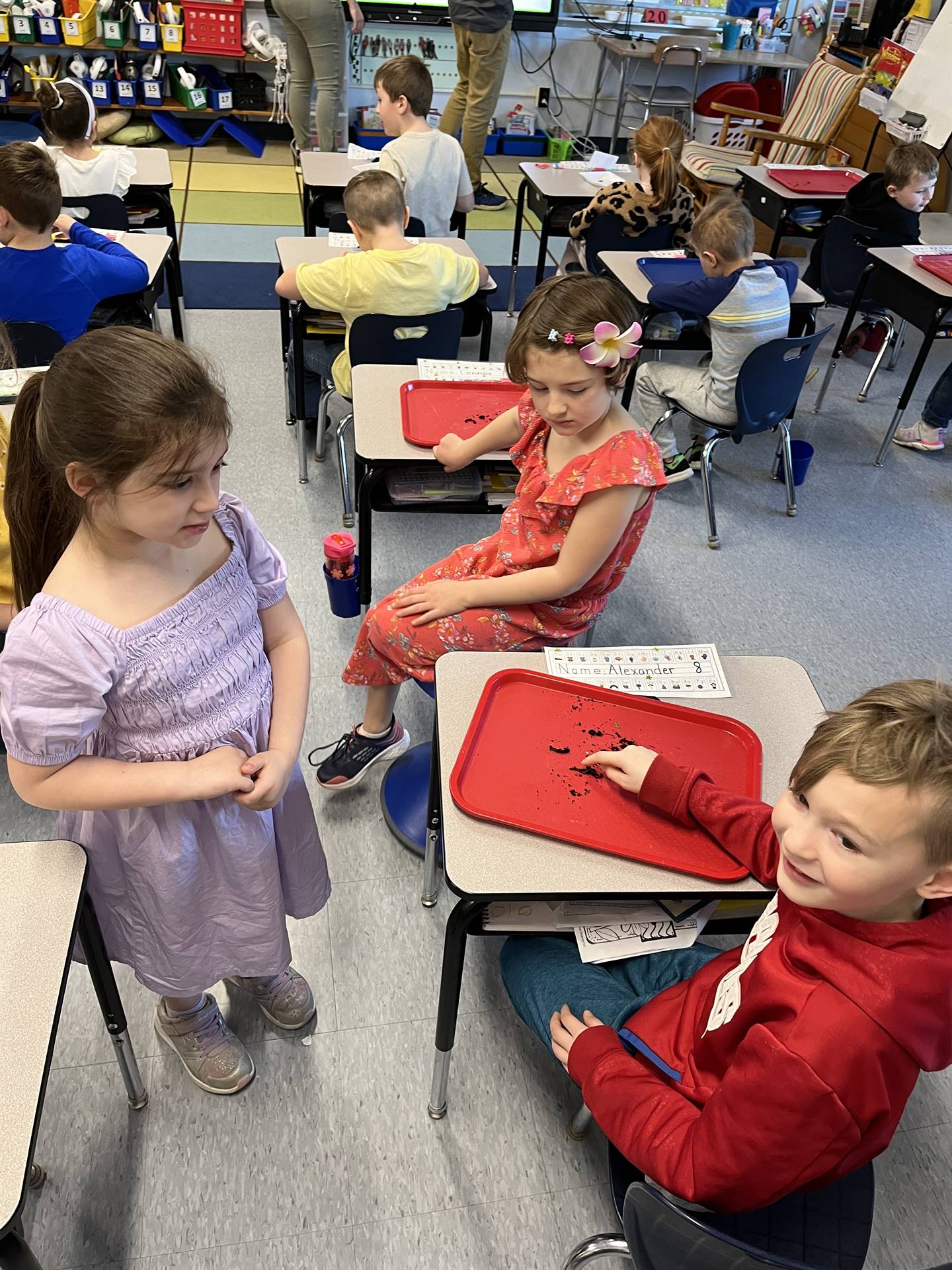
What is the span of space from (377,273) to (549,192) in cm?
168

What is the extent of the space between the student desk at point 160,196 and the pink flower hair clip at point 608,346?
2.38 meters

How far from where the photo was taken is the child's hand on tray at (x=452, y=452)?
1.93 meters

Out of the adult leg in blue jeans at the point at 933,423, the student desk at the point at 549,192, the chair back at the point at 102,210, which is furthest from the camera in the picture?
the student desk at the point at 549,192

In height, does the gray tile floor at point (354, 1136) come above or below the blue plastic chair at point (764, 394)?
below

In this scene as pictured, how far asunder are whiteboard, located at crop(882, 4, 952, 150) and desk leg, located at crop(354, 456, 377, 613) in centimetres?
439

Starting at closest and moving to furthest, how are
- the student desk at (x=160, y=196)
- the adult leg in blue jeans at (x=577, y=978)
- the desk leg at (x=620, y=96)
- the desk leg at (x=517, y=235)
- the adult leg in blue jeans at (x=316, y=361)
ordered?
the adult leg in blue jeans at (x=577, y=978), the adult leg in blue jeans at (x=316, y=361), the student desk at (x=160, y=196), the desk leg at (x=517, y=235), the desk leg at (x=620, y=96)

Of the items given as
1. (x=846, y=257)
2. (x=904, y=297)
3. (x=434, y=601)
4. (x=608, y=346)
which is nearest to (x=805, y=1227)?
(x=434, y=601)

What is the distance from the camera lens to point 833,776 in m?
0.91

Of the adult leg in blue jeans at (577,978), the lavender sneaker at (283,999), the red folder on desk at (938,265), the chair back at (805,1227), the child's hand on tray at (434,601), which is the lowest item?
the lavender sneaker at (283,999)

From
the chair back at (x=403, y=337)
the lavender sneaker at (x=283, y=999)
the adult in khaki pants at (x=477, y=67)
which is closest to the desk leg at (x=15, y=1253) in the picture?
the lavender sneaker at (x=283, y=999)

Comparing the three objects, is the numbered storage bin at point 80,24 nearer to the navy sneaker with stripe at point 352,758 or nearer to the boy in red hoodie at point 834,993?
the navy sneaker with stripe at point 352,758

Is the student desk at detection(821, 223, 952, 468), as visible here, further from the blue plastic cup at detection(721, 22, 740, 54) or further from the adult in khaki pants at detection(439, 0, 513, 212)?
the blue plastic cup at detection(721, 22, 740, 54)

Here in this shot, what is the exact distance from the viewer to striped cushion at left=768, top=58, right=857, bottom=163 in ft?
16.5

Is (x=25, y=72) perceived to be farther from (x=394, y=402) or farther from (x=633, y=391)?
(x=394, y=402)
